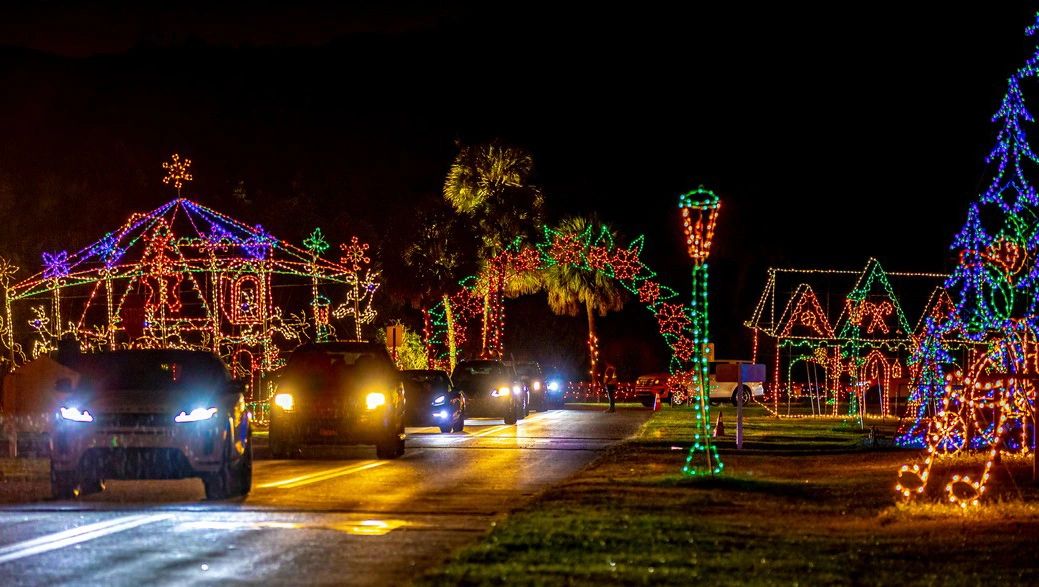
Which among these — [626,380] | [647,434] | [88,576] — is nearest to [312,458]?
[647,434]

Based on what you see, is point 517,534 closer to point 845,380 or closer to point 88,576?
point 88,576

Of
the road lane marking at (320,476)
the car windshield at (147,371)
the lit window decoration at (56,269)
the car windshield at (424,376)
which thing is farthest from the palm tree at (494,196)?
the car windshield at (147,371)

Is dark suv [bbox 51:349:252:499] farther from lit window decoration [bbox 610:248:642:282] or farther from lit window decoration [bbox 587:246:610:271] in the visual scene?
lit window decoration [bbox 587:246:610:271]

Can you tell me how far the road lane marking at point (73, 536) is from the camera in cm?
1222

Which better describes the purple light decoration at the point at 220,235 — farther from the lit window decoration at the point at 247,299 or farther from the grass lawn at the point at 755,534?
the grass lawn at the point at 755,534

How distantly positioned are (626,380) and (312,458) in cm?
4915

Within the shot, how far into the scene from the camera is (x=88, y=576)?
35.6 ft

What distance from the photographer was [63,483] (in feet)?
55.9

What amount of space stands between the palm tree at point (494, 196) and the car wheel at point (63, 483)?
133ft

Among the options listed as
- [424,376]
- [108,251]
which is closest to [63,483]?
[424,376]

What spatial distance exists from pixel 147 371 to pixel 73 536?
5255 mm

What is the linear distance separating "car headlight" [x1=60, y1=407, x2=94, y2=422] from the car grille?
0.39 ft

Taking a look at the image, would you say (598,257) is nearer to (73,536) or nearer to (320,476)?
(320,476)

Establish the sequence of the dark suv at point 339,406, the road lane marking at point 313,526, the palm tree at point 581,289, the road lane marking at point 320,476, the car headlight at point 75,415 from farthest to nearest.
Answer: the palm tree at point 581,289 → the dark suv at point 339,406 → the road lane marking at point 320,476 → the car headlight at point 75,415 → the road lane marking at point 313,526
